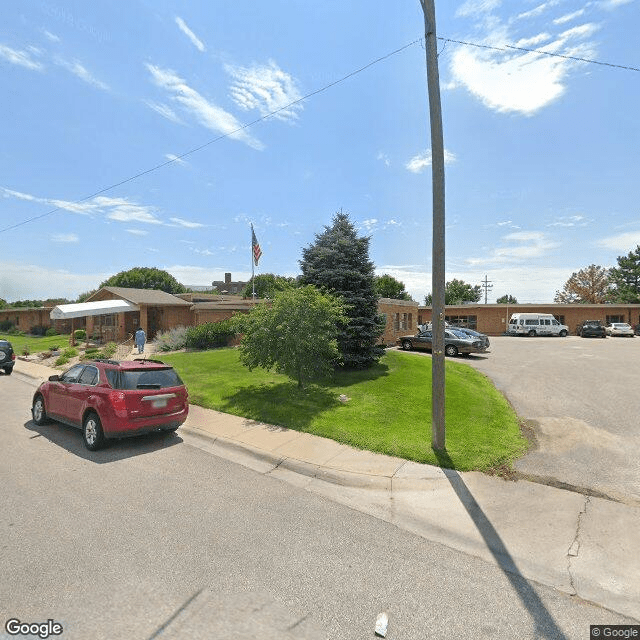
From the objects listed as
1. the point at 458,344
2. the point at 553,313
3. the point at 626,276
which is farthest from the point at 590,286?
the point at 458,344

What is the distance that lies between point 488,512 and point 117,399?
20.6ft

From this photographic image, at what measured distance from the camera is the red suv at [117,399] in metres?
6.81

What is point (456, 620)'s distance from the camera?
3008 mm

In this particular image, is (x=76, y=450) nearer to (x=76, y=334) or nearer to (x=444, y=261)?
(x=444, y=261)

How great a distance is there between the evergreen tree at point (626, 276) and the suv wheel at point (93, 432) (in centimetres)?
7249

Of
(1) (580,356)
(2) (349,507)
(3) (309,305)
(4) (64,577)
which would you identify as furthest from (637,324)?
(4) (64,577)

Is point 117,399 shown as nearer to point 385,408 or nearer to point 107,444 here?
point 107,444

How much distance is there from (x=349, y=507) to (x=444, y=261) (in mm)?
4333

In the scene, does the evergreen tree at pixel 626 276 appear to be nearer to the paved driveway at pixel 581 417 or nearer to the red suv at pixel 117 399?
the paved driveway at pixel 581 417

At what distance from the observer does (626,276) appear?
60812 mm
